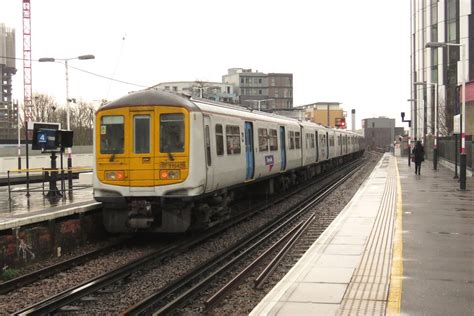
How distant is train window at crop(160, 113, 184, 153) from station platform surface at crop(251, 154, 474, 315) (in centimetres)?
343

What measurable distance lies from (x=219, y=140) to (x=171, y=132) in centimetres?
172

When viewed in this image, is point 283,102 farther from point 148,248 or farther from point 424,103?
point 148,248

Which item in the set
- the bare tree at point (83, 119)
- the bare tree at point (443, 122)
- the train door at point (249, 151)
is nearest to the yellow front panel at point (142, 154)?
the train door at point (249, 151)

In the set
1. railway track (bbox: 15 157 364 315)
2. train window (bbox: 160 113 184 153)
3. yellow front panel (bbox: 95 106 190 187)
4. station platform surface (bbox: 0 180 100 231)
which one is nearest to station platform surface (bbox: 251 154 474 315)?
railway track (bbox: 15 157 364 315)

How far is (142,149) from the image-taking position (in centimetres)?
1116

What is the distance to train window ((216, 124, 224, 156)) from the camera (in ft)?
40.4

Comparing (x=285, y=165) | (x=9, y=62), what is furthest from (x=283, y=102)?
(x=285, y=165)

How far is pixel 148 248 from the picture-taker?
11281 millimetres

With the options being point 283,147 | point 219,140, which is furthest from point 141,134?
point 283,147

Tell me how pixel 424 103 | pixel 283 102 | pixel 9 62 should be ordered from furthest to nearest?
pixel 283 102
pixel 9 62
pixel 424 103

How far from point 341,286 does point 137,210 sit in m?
5.28

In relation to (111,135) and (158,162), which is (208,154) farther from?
(111,135)

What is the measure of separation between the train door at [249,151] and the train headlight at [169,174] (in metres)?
3.98

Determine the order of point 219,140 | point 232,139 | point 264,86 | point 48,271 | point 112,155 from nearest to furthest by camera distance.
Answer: point 48,271 < point 112,155 < point 219,140 < point 232,139 < point 264,86
